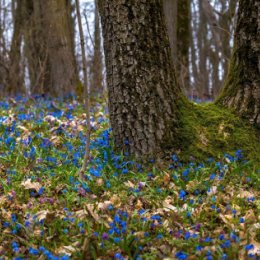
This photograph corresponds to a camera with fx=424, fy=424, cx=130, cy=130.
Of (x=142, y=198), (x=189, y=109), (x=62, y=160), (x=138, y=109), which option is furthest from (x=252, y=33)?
Result: (x=62, y=160)

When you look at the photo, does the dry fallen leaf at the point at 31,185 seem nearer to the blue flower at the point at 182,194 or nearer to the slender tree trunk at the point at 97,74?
the blue flower at the point at 182,194

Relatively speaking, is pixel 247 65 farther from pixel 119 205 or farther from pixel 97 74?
pixel 97 74

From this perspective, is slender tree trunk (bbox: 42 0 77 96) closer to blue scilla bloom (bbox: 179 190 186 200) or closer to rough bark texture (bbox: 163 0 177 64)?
rough bark texture (bbox: 163 0 177 64)

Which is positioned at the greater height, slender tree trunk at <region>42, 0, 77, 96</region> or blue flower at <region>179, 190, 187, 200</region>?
slender tree trunk at <region>42, 0, 77, 96</region>

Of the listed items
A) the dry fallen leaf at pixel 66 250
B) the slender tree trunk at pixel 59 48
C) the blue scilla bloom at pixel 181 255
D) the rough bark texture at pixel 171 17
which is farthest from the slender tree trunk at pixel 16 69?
the blue scilla bloom at pixel 181 255

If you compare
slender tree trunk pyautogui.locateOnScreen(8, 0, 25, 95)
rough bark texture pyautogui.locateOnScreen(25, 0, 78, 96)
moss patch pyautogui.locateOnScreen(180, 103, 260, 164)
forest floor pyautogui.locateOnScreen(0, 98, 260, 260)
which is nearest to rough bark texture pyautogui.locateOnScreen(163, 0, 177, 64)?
rough bark texture pyautogui.locateOnScreen(25, 0, 78, 96)

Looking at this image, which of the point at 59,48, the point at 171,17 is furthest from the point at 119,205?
the point at 171,17

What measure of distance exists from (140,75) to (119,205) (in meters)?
1.47

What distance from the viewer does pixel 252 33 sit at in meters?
4.78

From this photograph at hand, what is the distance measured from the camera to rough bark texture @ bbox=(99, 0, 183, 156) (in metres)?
4.53

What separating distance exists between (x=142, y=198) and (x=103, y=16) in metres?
2.03

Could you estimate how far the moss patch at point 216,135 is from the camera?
15.7 ft

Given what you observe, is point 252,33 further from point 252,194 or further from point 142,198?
point 142,198

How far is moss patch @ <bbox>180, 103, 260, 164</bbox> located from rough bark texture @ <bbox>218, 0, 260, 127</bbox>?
145mm
